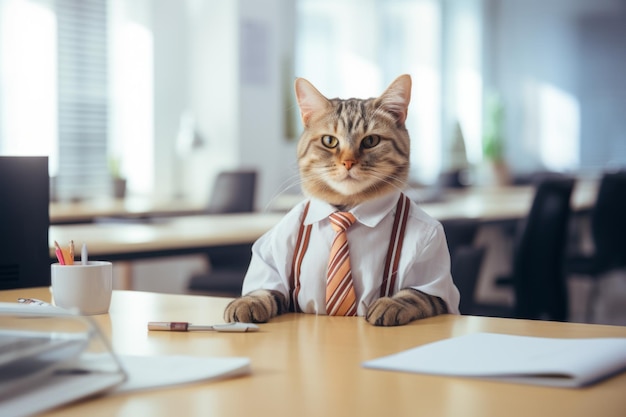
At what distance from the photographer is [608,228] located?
14.6 feet

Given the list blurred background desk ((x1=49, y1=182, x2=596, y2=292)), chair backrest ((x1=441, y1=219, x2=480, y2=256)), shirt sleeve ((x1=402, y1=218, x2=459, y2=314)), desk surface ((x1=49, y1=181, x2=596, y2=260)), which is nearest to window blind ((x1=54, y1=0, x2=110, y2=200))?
blurred background desk ((x1=49, y1=182, x2=596, y2=292))

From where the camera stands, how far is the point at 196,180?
6207mm

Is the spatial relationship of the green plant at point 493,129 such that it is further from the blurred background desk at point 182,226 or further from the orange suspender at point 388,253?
the orange suspender at point 388,253

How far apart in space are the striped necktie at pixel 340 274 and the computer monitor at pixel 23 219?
701 mm

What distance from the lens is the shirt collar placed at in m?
1.45

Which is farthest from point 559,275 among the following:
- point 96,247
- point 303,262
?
point 303,262

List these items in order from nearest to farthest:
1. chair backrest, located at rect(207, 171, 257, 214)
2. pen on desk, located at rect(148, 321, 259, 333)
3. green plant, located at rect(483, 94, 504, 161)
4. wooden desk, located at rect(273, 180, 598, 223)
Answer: pen on desk, located at rect(148, 321, 259, 333)
wooden desk, located at rect(273, 180, 598, 223)
chair backrest, located at rect(207, 171, 257, 214)
green plant, located at rect(483, 94, 504, 161)

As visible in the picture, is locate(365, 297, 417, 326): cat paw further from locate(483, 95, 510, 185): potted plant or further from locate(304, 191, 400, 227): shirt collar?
locate(483, 95, 510, 185): potted plant

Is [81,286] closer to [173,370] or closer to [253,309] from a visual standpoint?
[253,309]

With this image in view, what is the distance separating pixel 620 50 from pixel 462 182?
3157mm

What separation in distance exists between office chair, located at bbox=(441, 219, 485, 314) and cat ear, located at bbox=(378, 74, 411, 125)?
3.41 ft

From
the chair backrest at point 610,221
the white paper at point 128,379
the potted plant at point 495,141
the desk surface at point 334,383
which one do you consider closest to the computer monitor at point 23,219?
the desk surface at point 334,383

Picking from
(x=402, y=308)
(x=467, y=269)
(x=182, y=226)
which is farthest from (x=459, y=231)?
(x=402, y=308)

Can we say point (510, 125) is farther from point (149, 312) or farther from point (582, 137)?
point (149, 312)
